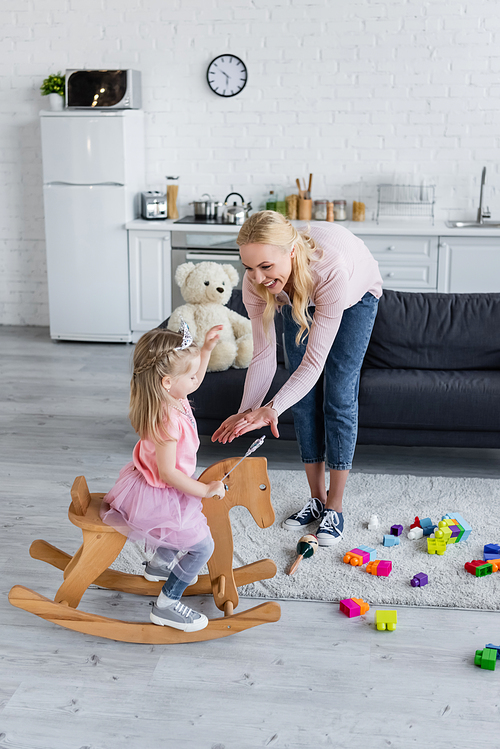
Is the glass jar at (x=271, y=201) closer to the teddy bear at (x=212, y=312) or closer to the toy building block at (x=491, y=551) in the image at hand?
the teddy bear at (x=212, y=312)

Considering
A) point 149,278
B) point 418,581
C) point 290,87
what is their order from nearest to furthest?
1. point 418,581
2. point 149,278
3. point 290,87

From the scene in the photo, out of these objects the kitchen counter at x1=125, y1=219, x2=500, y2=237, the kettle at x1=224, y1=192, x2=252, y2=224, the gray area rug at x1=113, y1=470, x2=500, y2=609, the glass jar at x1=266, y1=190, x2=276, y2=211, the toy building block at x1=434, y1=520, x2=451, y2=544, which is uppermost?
the glass jar at x1=266, y1=190, x2=276, y2=211

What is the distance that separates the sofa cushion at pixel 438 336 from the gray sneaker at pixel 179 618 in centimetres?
160

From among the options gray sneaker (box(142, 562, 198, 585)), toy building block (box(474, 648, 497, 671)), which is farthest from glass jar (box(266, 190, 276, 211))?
toy building block (box(474, 648, 497, 671))

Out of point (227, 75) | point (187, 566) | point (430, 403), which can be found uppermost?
point (227, 75)

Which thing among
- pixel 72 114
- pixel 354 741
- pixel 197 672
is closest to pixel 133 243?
pixel 72 114

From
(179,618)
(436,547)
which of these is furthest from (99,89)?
(179,618)

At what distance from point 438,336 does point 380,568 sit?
4.22ft

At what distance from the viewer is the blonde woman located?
1956mm

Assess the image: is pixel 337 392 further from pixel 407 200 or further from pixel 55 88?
pixel 55 88

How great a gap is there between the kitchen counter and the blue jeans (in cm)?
235

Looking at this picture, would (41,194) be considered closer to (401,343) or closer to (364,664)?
(401,343)

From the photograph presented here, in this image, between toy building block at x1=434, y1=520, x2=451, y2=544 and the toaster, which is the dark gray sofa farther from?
the toaster

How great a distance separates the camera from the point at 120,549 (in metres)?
1.86
